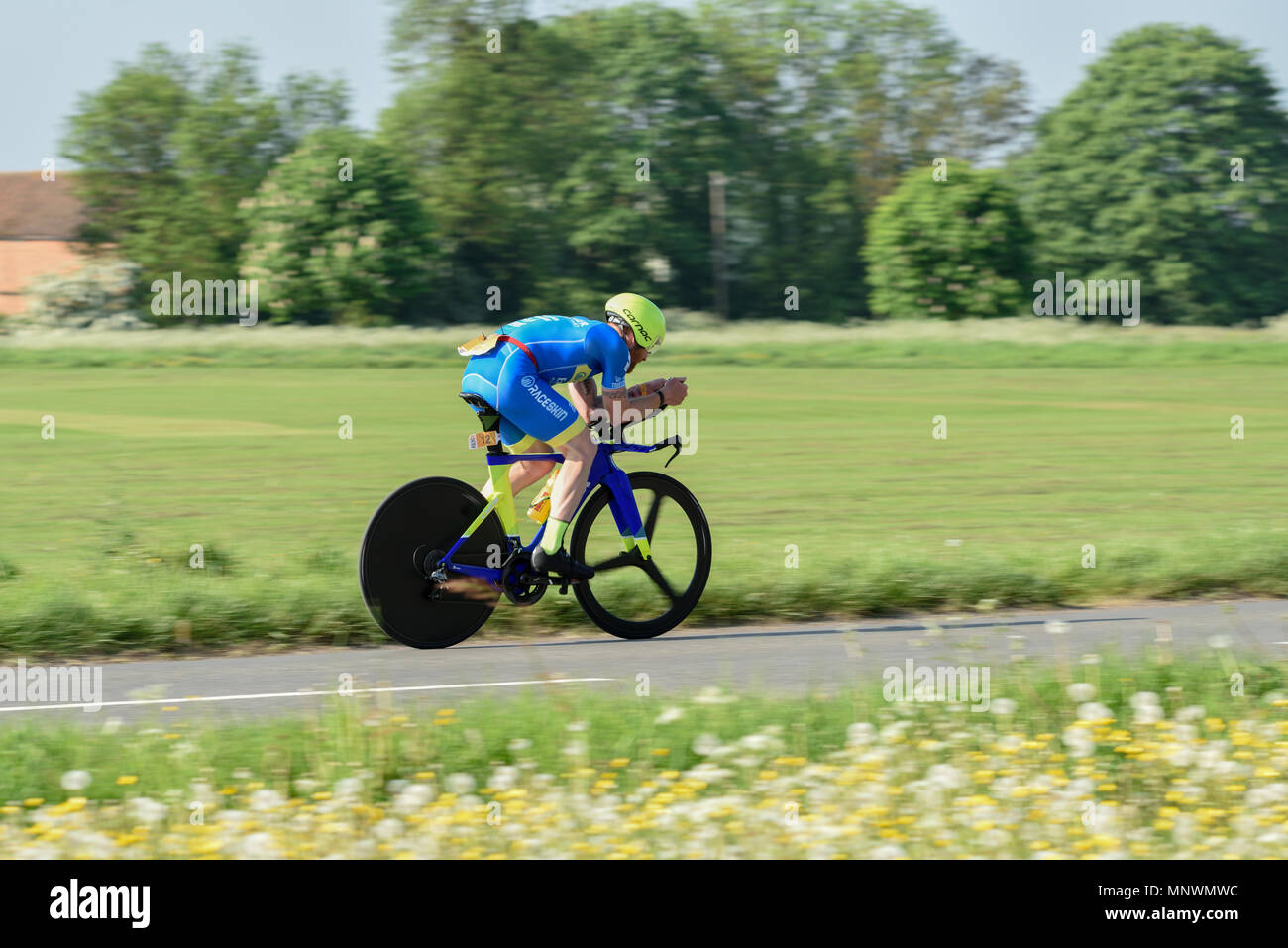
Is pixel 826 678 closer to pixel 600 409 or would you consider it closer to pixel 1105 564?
pixel 600 409

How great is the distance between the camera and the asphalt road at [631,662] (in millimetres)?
7441

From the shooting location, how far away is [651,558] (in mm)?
8898

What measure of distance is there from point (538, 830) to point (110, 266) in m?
66.0

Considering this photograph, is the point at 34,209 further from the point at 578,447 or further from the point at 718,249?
the point at 578,447

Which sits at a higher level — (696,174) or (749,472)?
(696,174)

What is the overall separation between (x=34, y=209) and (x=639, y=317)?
85635mm

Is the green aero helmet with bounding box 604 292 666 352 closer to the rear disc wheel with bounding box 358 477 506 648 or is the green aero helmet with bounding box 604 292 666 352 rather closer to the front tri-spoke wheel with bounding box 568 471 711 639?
the front tri-spoke wheel with bounding box 568 471 711 639

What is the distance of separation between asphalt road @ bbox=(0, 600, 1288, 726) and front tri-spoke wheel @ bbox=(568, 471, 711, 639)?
15cm

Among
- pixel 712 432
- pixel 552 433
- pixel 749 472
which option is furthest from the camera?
pixel 712 432

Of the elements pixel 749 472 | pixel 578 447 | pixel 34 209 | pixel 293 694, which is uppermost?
pixel 34 209

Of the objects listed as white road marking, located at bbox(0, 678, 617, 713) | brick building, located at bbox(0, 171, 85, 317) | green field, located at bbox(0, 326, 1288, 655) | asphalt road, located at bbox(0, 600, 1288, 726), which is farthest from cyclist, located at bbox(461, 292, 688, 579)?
brick building, located at bbox(0, 171, 85, 317)

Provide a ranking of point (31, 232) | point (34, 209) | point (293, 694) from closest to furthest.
A: point (293, 694), point (31, 232), point (34, 209)

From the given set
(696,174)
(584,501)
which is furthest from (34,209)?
(584,501)

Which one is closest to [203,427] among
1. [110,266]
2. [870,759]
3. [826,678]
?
[826,678]
